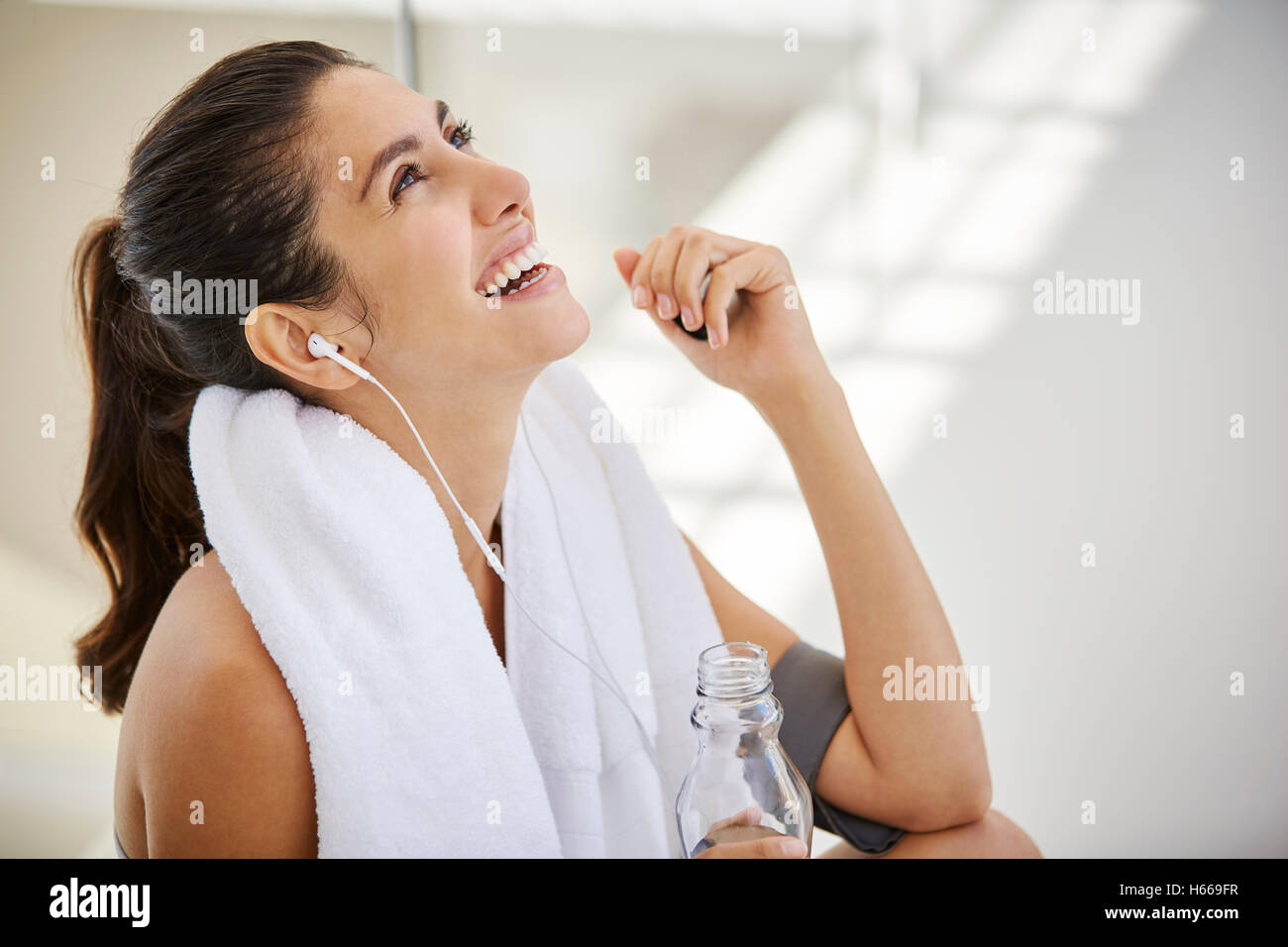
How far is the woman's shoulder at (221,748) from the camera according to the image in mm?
629

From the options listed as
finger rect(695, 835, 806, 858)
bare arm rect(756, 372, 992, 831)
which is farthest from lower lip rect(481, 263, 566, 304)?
finger rect(695, 835, 806, 858)

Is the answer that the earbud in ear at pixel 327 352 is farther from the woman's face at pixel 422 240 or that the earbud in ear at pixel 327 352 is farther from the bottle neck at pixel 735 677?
the bottle neck at pixel 735 677

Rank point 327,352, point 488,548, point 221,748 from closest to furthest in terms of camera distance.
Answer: point 221,748 → point 327,352 → point 488,548

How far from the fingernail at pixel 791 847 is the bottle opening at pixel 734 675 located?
3.2 inches

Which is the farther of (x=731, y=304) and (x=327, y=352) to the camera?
(x=731, y=304)

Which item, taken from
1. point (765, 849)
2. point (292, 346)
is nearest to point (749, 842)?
point (765, 849)

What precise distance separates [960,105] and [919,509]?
0.67 m

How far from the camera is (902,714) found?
0.78 m

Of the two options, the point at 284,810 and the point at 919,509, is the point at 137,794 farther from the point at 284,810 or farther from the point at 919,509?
the point at 919,509

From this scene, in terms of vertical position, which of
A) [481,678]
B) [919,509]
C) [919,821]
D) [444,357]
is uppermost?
[444,357]

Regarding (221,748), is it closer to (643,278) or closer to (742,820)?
(742,820)

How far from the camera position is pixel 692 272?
76 cm

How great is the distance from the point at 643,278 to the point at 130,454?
473mm
